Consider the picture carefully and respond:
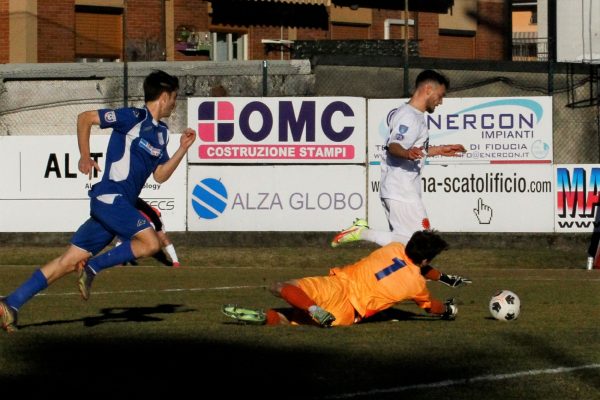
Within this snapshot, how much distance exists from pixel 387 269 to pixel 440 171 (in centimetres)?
1331

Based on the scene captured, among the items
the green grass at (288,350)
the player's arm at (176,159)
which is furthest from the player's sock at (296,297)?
the player's arm at (176,159)

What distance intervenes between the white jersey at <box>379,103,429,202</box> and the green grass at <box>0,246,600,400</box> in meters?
1.12

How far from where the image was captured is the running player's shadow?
10891mm

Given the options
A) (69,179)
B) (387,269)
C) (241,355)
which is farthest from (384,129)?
(241,355)

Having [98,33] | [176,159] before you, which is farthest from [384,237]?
[98,33]

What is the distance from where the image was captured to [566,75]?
2558 centimetres

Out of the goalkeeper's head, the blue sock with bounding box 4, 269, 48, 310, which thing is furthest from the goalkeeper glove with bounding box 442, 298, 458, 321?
the blue sock with bounding box 4, 269, 48, 310

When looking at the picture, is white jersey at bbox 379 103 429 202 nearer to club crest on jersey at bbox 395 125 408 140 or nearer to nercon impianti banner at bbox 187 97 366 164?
club crest on jersey at bbox 395 125 408 140

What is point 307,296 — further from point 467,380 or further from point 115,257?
point 467,380

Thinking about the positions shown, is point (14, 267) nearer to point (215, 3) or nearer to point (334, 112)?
point (334, 112)

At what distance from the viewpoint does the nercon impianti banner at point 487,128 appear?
2348cm

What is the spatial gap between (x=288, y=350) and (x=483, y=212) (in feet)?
50.0

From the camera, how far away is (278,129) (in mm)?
23844

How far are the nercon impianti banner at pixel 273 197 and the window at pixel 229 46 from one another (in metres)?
17.0
